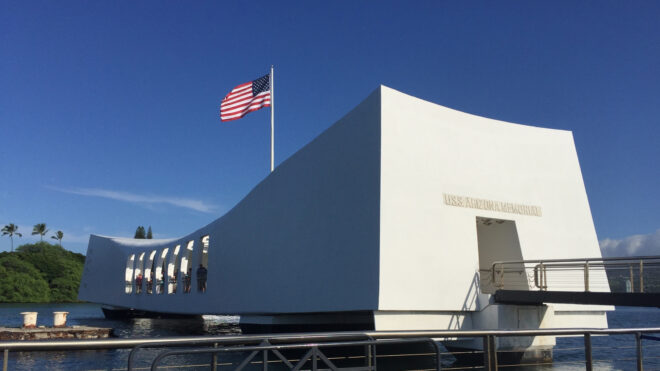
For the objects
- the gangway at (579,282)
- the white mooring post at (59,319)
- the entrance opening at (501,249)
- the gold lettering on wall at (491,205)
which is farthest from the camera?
the white mooring post at (59,319)

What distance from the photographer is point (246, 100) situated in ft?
72.9

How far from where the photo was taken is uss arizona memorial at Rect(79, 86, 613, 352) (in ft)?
43.7

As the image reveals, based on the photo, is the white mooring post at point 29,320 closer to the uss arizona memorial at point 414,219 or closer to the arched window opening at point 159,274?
the arched window opening at point 159,274

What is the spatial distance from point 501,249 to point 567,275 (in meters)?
1.93

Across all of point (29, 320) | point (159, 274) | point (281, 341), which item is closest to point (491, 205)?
point (281, 341)

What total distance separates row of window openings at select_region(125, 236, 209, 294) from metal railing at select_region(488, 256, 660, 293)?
45.7 feet

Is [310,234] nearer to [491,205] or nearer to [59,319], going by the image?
[491,205]

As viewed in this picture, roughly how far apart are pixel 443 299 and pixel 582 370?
437 cm

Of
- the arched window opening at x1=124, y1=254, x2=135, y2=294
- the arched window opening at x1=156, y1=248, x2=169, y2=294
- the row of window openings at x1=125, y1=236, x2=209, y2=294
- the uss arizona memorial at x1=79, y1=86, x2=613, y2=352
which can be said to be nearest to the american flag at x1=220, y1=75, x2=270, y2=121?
the uss arizona memorial at x1=79, y1=86, x2=613, y2=352

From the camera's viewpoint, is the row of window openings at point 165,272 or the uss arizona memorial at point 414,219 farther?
the row of window openings at point 165,272

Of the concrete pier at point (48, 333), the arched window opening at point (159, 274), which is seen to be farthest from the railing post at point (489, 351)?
the arched window opening at point (159, 274)

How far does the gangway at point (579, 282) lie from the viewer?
1152 centimetres

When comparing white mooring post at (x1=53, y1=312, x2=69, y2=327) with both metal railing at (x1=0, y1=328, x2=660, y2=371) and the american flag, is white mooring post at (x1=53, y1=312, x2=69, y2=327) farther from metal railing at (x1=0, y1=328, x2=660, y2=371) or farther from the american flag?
metal railing at (x1=0, y1=328, x2=660, y2=371)

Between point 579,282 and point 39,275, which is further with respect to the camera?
point 39,275
